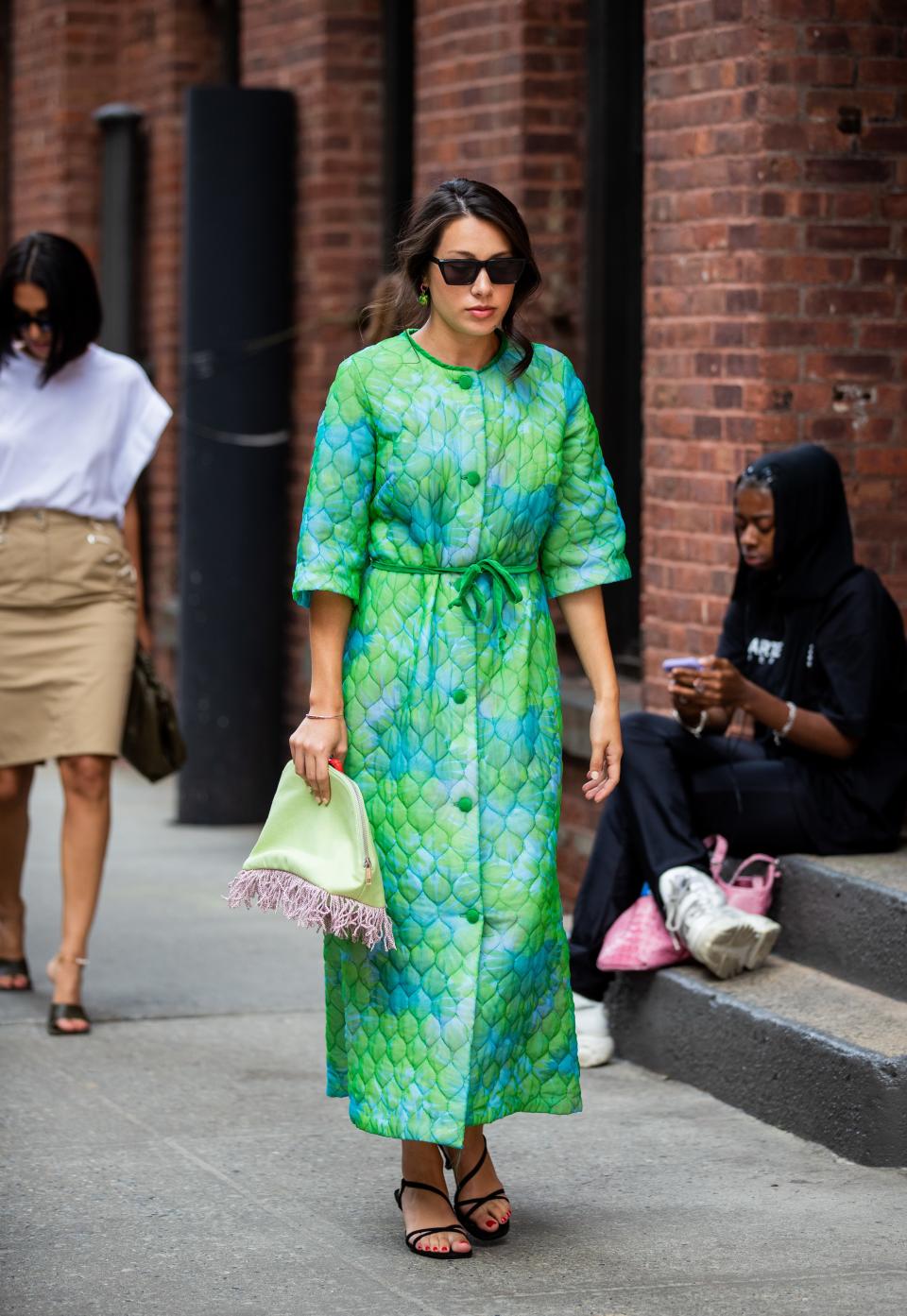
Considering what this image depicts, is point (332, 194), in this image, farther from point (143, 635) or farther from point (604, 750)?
point (604, 750)

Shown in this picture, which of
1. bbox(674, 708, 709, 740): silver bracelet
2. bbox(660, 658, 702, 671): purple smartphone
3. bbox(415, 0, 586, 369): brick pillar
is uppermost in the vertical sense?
bbox(415, 0, 586, 369): brick pillar

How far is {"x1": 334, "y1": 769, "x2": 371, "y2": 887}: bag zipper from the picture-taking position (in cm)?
455

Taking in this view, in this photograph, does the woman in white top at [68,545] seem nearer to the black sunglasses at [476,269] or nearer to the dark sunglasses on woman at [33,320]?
the dark sunglasses on woman at [33,320]

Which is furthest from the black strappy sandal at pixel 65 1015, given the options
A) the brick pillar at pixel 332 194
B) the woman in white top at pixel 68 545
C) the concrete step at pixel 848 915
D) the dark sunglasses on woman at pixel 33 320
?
the brick pillar at pixel 332 194

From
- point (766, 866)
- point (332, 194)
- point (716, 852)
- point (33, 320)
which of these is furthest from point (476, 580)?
point (332, 194)

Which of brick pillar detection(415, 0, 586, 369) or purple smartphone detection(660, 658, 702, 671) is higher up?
brick pillar detection(415, 0, 586, 369)

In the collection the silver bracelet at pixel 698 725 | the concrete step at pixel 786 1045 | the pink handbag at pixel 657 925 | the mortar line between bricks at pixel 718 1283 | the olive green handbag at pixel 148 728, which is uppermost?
the silver bracelet at pixel 698 725

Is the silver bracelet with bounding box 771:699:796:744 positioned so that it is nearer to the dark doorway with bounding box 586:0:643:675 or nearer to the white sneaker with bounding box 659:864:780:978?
the white sneaker with bounding box 659:864:780:978

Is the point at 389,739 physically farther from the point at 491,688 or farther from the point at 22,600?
the point at 22,600

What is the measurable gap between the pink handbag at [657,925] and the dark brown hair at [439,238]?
186 cm

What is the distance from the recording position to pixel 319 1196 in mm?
5125

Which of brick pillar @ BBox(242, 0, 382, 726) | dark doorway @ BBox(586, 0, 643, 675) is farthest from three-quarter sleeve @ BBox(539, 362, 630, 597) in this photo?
brick pillar @ BBox(242, 0, 382, 726)

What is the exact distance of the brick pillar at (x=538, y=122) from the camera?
830cm

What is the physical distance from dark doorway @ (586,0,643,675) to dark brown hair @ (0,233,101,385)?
2198 mm
